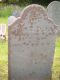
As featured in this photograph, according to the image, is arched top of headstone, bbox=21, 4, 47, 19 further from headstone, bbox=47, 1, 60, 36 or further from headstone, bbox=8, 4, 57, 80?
headstone, bbox=47, 1, 60, 36

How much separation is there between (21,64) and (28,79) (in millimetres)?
389

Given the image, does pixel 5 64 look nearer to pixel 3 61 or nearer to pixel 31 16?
pixel 3 61

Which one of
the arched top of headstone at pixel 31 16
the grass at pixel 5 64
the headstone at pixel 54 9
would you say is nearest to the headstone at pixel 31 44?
the arched top of headstone at pixel 31 16

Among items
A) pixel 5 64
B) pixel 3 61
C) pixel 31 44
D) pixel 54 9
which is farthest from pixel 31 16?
pixel 54 9

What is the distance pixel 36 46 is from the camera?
5.92 metres

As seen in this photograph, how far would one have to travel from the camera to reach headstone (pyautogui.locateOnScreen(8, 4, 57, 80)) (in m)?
5.71

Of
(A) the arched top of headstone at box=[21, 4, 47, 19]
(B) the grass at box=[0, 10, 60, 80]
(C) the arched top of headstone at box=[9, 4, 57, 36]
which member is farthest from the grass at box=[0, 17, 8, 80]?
(A) the arched top of headstone at box=[21, 4, 47, 19]

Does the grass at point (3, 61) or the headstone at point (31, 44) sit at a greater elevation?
the headstone at point (31, 44)

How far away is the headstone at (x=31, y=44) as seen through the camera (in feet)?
18.7

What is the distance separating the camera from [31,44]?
19.3 feet

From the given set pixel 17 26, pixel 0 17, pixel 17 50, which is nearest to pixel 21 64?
pixel 17 50

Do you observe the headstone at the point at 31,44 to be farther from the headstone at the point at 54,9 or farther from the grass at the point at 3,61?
the headstone at the point at 54,9

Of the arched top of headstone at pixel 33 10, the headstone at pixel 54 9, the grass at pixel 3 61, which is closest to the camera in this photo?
the arched top of headstone at pixel 33 10

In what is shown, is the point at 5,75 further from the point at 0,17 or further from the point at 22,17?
the point at 0,17
